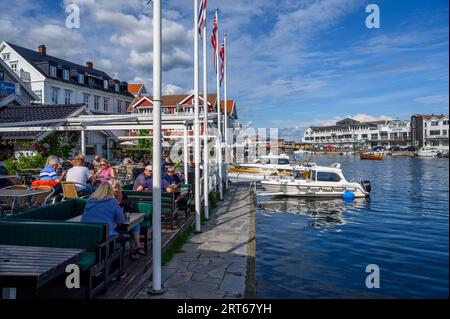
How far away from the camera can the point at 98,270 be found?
178 inches

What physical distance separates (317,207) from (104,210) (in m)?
14.3

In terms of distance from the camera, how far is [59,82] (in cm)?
3869

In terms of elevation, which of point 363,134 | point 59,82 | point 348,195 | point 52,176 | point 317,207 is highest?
point 59,82

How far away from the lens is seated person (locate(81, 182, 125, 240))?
16.8 feet

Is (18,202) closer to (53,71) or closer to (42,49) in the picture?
(53,71)

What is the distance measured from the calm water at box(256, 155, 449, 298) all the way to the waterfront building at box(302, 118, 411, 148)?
10492 cm

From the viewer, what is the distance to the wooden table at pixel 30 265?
3.09 meters

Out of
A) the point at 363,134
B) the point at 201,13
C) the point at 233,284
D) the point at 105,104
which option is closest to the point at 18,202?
the point at 233,284

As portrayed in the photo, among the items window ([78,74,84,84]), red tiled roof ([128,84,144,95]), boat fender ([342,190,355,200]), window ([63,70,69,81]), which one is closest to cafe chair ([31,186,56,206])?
boat fender ([342,190,355,200])

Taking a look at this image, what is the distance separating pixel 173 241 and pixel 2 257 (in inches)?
176

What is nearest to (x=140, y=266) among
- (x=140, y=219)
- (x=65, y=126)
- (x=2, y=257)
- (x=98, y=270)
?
(x=140, y=219)

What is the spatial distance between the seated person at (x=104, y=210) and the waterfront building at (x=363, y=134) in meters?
119

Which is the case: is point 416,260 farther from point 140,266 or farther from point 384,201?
point 384,201

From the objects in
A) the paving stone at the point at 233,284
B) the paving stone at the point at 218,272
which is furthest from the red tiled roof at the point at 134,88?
the paving stone at the point at 233,284
